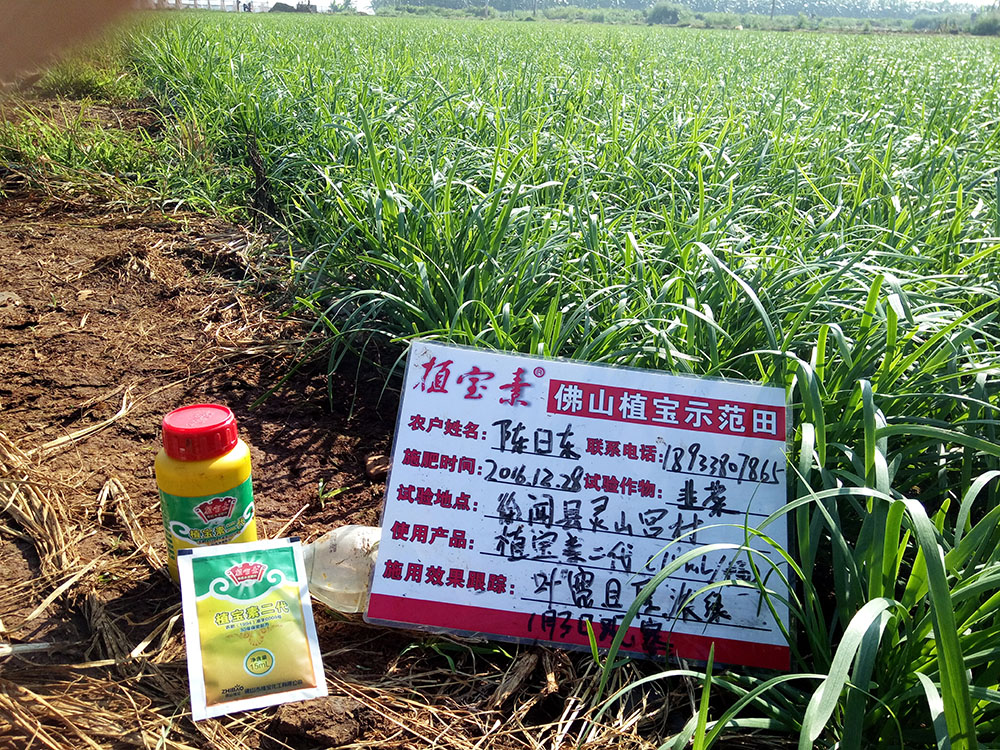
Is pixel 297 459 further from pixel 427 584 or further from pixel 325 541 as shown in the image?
pixel 427 584

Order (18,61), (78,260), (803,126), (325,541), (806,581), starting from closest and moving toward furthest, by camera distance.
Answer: (18,61)
(806,581)
(325,541)
(78,260)
(803,126)

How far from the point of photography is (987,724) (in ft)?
3.05

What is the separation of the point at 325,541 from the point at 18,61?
88 cm

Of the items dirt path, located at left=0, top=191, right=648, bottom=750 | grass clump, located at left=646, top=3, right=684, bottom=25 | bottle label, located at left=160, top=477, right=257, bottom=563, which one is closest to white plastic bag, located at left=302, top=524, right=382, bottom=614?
dirt path, located at left=0, top=191, right=648, bottom=750

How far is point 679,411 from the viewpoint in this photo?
1.29 m

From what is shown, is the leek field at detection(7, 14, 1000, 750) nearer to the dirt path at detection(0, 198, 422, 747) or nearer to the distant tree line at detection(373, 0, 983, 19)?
the dirt path at detection(0, 198, 422, 747)

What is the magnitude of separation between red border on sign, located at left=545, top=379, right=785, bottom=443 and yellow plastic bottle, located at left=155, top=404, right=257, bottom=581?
0.52 meters

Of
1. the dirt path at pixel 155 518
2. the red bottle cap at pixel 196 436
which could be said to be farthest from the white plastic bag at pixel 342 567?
the red bottle cap at pixel 196 436

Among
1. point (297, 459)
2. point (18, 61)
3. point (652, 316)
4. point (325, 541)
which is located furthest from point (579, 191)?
point (18, 61)

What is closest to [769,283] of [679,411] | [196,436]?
[679,411]

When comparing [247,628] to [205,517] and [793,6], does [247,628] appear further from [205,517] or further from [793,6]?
[793,6]

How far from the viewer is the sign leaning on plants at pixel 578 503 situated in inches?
47.7

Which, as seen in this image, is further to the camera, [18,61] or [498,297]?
[498,297]

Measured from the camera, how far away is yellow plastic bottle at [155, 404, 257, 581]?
46.6 inches
